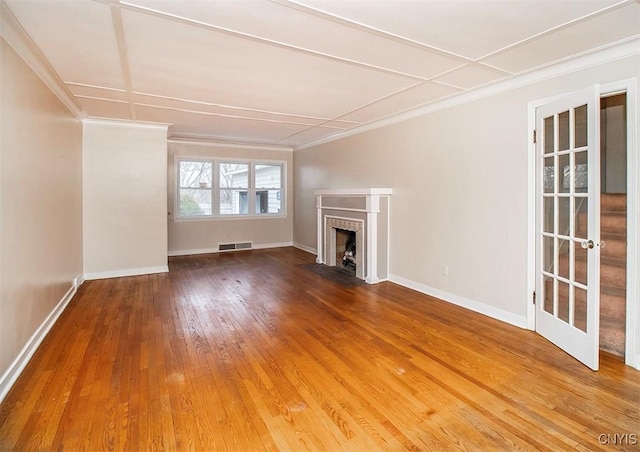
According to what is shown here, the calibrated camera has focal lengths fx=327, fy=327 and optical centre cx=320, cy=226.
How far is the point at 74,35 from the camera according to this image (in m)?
2.31

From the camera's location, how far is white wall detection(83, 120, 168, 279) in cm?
496

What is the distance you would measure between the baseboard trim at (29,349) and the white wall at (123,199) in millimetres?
1306

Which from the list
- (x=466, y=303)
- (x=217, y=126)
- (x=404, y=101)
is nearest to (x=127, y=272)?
(x=217, y=126)

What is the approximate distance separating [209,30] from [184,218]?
5466mm

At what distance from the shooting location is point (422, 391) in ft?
7.19

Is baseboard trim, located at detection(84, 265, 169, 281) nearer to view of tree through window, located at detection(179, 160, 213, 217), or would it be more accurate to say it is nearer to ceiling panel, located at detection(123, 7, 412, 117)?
view of tree through window, located at detection(179, 160, 213, 217)

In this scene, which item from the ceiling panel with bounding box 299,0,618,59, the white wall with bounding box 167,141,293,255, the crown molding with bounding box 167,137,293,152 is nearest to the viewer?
the ceiling panel with bounding box 299,0,618,59

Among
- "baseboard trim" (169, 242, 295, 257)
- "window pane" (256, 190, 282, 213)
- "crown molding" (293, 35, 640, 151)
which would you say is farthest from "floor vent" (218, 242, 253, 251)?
"crown molding" (293, 35, 640, 151)

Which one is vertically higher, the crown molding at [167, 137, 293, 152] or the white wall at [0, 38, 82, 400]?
the crown molding at [167, 137, 293, 152]

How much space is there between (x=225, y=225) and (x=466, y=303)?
5.47 meters

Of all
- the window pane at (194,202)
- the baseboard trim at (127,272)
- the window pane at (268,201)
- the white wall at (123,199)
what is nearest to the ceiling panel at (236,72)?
the white wall at (123,199)

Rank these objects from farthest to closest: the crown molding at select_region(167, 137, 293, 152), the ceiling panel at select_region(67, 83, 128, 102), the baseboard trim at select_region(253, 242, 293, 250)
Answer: the baseboard trim at select_region(253, 242, 293, 250), the crown molding at select_region(167, 137, 293, 152), the ceiling panel at select_region(67, 83, 128, 102)

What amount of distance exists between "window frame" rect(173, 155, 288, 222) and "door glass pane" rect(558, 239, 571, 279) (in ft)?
20.2

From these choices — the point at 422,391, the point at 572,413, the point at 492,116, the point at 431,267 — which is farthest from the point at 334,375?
the point at 492,116
